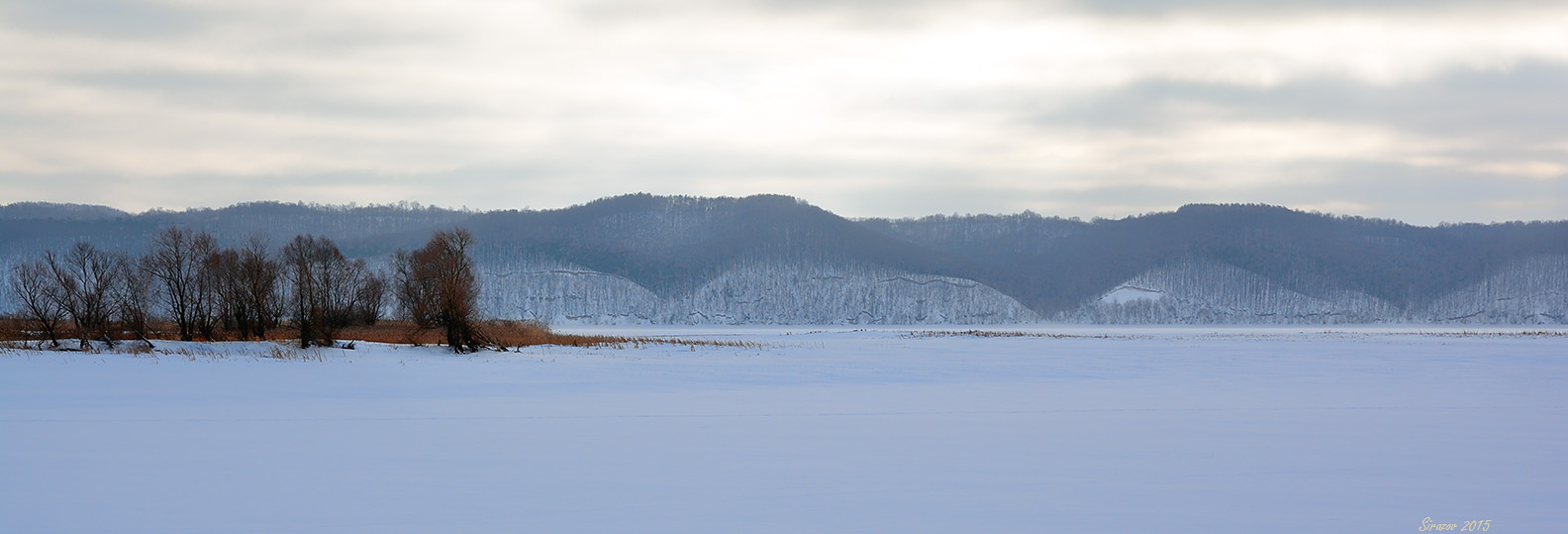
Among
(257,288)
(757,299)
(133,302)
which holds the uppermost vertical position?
(757,299)

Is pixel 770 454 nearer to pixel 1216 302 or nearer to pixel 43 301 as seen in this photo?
pixel 43 301

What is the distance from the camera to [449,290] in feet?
128

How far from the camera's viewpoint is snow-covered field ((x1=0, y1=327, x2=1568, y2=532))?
28.3 feet

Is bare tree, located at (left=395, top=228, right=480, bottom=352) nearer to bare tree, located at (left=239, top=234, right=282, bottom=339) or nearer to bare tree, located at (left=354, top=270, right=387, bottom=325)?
bare tree, located at (left=239, top=234, right=282, bottom=339)

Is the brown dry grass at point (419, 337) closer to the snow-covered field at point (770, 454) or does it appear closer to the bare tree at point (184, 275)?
the bare tree at point (184, 275)

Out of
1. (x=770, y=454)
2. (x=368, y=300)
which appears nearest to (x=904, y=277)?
(x=368, y=300)

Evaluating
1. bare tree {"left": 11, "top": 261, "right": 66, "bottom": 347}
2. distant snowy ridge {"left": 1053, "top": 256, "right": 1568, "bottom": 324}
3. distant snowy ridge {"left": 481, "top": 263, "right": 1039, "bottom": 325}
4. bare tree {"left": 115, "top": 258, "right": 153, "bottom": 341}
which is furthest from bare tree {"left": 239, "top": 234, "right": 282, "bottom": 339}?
distant snowy ridge {"left": 1053, "top": 256, "right": 1568, "bottom": 324}

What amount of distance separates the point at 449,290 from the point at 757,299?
130241mm

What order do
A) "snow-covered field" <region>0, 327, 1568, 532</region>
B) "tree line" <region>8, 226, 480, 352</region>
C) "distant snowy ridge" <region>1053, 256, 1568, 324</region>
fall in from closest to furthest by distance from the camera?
1. "snow-covered field" <region>0, 327, 1568, 532</region>
2. "tree line" <region>8, 226, 480, 352</region>
3. "distant snowy ridge" <region>1053, 256, 1568, 324</region>

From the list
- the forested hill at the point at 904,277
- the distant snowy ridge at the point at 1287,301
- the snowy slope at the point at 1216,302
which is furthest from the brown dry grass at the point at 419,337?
the distant snowy ridge at the point at 1287,301

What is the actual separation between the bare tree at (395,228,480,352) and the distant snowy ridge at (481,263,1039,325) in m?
109

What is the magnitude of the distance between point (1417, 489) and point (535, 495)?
8.53 m

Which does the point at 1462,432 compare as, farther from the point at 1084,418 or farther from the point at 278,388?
the point at 278,388

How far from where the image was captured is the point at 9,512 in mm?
8578
